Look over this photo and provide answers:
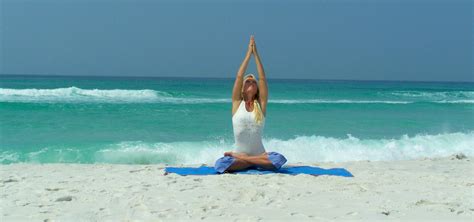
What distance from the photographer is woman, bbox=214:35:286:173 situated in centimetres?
648

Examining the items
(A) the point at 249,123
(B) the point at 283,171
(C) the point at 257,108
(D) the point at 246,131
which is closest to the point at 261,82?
(C) the point at 257,108

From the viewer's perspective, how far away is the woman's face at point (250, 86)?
21.4ft

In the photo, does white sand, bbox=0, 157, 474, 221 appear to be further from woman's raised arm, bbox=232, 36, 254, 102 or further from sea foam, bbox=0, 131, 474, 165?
sea foam, bbox=0, 131, 474, 165

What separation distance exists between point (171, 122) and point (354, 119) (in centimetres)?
670

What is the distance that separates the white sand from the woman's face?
3.61 ft

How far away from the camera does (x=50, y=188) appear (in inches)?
214

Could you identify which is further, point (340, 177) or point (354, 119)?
point (354, 119)

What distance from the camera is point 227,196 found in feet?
17.0

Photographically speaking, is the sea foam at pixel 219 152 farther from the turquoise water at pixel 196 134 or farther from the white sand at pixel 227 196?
the white sand at pixel 227 196

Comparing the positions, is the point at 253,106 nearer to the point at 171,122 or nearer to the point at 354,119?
the point at 171,122

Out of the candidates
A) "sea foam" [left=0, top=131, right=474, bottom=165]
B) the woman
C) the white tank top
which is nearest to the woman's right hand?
the woman

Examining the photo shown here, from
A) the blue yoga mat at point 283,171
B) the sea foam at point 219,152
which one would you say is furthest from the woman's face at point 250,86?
the sea foam at point 219,152

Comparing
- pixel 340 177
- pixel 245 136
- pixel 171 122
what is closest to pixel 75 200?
pixel 245 136

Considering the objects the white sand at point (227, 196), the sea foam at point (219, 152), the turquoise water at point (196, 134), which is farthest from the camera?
the turquoise water at point (196, 134)
